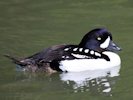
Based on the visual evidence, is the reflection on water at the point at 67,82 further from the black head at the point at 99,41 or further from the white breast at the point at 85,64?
the black head at the point at 99,41

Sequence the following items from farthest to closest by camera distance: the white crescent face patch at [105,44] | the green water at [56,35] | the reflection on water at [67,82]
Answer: the white crescent face patch at [105,44], the reflection on water at [67,82], the green water at [56,35]

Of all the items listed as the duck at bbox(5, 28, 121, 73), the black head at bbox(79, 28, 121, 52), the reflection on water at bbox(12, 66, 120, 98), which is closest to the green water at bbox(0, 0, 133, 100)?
the reflection on water at bbox(12, 66, 120, 98)

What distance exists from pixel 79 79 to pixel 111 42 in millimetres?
1258

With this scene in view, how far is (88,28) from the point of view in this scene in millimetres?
13383

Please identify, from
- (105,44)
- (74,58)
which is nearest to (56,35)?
(105,44)

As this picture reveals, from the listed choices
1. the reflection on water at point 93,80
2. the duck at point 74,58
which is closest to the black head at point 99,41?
the duck at point 74,58

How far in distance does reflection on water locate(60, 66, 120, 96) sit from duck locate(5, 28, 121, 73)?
0.10 meters

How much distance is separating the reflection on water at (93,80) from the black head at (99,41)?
Answer: 1.65 ft

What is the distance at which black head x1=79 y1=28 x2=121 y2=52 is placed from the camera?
11.3 m

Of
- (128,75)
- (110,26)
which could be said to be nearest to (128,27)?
(110,26)

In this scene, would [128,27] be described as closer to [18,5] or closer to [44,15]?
[44,15]

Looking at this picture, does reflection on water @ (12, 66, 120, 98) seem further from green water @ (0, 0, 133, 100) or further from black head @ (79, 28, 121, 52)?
black head @ (79, 28, 121, 52)

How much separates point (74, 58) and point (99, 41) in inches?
29.0

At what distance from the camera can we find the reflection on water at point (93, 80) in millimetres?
10164
